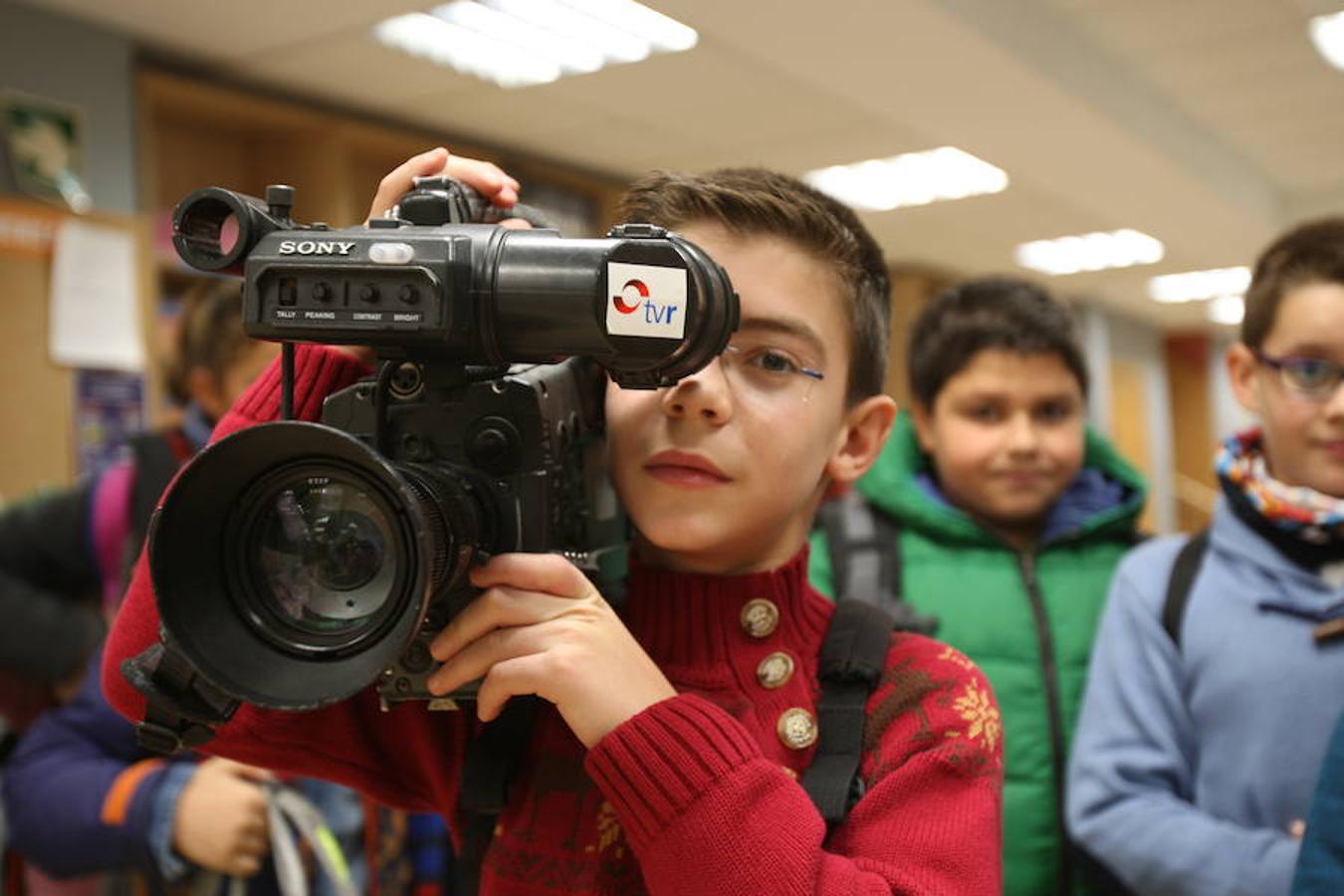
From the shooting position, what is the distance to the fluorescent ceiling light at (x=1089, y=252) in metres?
6.24

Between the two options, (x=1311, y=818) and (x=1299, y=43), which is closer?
(x=1311, y=818)

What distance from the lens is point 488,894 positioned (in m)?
0.84

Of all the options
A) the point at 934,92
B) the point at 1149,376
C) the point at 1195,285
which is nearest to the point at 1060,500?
the point at 934,92

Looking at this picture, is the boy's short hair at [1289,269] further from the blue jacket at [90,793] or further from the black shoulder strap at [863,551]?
the blue jacket at [90,793]

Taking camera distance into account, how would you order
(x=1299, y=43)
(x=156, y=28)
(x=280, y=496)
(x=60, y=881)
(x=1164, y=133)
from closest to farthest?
(x=280, y=496) < (x=60, y=881) < (x=156, y=28) < (x=1299, y=43) < (x=1164, y=133)

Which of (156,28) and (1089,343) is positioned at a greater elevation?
(156,28)

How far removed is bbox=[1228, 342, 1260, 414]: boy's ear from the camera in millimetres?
1429

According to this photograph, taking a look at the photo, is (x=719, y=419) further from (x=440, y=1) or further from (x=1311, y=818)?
(x=440, y=1)

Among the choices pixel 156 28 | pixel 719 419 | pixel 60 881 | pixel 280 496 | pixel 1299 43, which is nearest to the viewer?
pixel 280 496

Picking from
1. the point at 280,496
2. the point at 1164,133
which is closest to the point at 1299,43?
the point at 1164,133

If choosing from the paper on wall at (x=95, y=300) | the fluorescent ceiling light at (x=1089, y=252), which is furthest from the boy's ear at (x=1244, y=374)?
the fluorescent ceiling light at (x=1089, y=252)

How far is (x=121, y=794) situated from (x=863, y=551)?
0.98 meters

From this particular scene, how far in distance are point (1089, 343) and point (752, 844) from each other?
8327mm

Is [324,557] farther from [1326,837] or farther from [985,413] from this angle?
[985,413]
